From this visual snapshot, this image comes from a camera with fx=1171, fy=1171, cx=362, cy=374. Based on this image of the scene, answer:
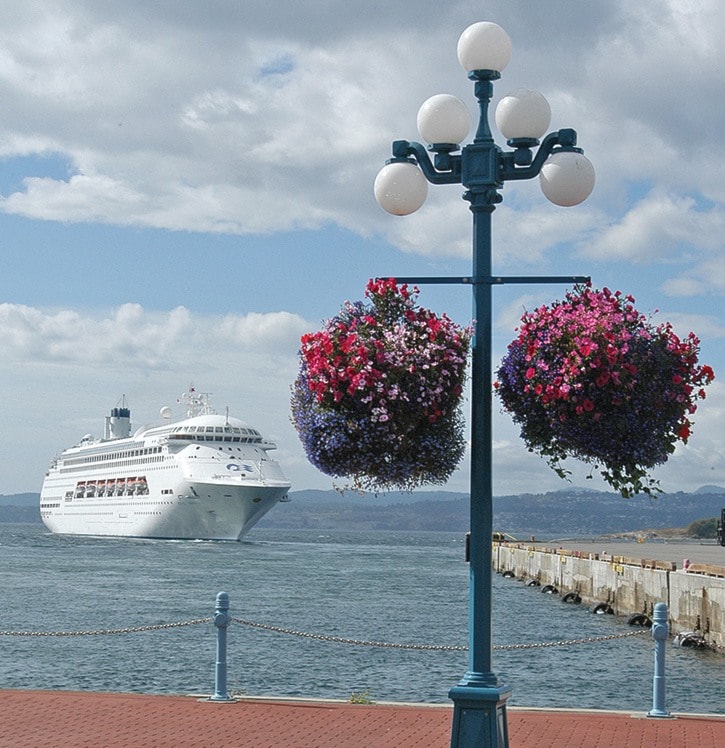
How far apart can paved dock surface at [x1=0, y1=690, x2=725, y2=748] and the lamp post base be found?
8.10 ft

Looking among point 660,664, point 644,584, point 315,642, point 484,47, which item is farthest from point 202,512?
point 484,47

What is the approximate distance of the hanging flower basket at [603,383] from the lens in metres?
8.18

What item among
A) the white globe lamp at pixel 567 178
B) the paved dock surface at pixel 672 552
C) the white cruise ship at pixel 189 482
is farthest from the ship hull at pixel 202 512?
the white globe lamp at pixel 567 178

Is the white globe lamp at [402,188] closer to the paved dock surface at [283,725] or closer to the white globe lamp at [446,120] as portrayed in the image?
the white globe lamp at [446,120]

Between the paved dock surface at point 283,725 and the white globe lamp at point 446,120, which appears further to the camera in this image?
the paved dock surface at point 283,725

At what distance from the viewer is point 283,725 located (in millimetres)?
11477

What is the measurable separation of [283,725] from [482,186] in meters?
5.91

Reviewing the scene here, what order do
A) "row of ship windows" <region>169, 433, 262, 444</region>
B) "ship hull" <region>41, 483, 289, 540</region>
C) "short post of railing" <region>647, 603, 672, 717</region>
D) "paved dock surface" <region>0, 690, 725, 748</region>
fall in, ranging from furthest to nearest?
1. "row of ship windows" <region>169, 433, 262, 444</region>
2. "ship hull" <region>41, 483, 289, 540</region>
3. "short post of railing" <region>647, 603, 672, 717</region>
4. "paved dock surface" <region>0, 690, 725, 748</region>

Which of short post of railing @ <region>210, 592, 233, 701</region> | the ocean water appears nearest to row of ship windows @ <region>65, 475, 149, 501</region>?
the ocean water

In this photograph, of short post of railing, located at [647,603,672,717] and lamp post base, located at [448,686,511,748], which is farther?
short post of railing, located at [647,603,672,717]

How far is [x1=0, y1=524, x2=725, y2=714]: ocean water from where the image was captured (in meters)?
21.3

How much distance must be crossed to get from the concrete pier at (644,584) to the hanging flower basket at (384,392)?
62.8 feet

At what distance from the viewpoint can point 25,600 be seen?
41.4 metres

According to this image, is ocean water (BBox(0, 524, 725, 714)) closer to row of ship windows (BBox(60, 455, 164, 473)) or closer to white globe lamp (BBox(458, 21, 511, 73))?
white globe lamp (BBox(458, 21, 511, 73))
